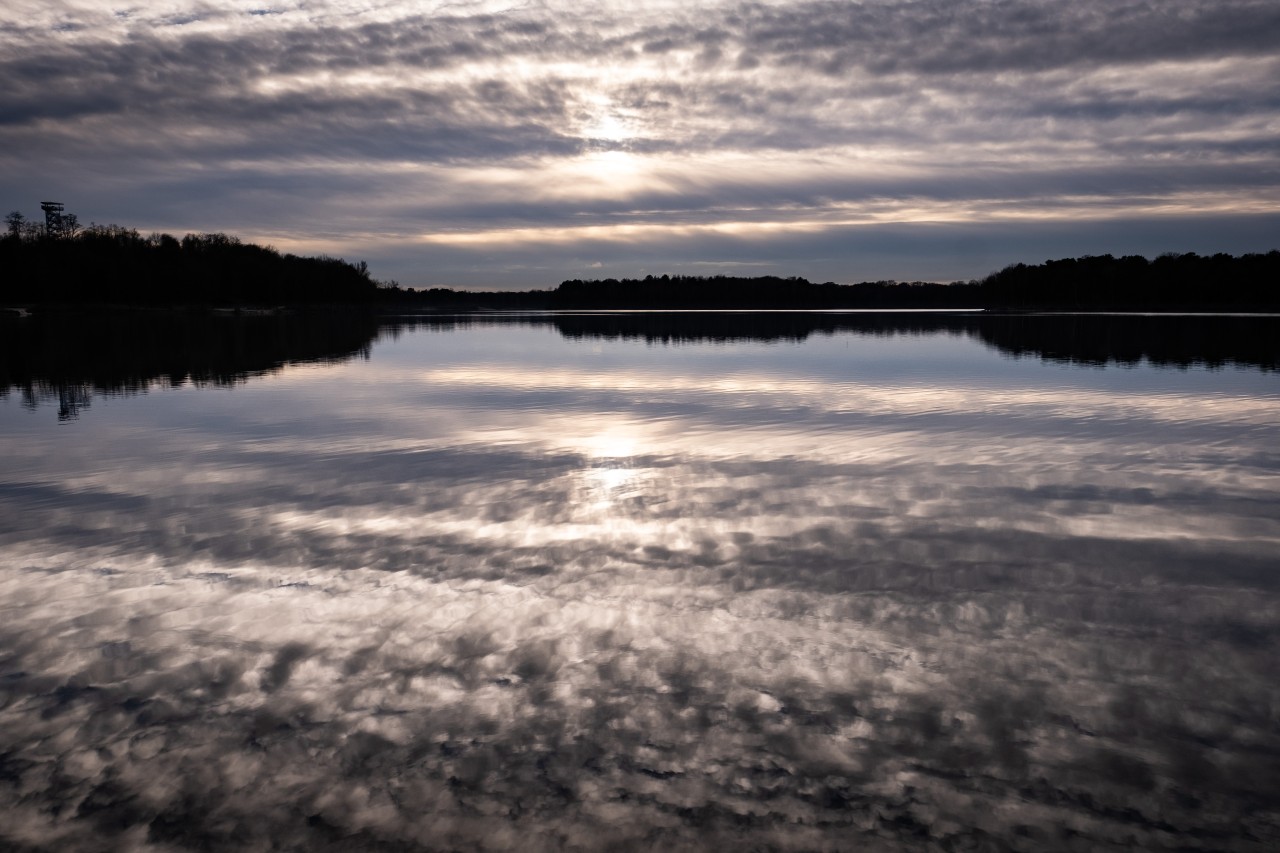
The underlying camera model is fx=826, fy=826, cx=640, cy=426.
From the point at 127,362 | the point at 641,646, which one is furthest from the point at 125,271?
the point at 641,646

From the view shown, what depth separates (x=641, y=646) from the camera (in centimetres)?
730

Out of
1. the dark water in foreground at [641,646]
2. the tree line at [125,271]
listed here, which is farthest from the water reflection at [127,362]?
the tree line at [125,271]

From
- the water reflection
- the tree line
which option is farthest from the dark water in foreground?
the tree line

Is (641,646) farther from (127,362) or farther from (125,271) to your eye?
(125,271)

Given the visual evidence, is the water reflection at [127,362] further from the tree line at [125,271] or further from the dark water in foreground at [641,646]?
the tree line at [125,271]

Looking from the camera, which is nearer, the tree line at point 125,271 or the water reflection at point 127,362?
the water reflection at point 127,362

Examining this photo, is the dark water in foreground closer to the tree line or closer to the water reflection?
the water reflection

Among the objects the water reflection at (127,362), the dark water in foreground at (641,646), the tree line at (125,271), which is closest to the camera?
the dark water in foreground at (641,646)

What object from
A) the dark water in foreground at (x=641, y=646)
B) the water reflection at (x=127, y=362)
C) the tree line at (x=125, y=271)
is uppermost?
the tree line at (x=125, y=271)

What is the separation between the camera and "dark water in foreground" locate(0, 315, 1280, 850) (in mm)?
5047

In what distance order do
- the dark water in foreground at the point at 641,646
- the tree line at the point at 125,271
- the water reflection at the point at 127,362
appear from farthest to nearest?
the tree line at the point at 125,271 < the water reflection at the point at 127,362 < the dark water in foreground at the point at 641,646

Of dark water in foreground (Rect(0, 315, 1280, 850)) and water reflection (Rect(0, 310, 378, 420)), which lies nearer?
dark water in foreground (Rect(0, 315, 1280, 850))

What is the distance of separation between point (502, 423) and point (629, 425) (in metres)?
3.35

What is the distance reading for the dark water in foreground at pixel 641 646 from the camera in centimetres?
505
